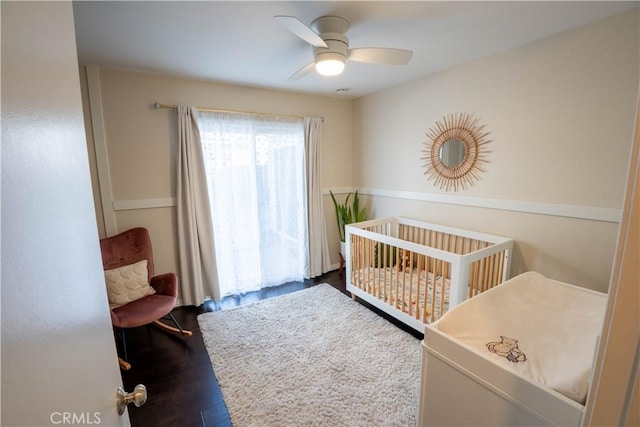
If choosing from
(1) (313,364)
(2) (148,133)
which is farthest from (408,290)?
(2) (148,133)

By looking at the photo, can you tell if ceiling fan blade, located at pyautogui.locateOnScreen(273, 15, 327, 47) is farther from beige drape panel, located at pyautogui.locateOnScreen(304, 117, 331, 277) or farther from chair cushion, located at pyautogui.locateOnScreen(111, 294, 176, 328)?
chair cushion, located at pyautogui.locateOnScreen(111, 294, 176, 328)

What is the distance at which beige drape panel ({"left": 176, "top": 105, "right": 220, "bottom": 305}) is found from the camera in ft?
9.04

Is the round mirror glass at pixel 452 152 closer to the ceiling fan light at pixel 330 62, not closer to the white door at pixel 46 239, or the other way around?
the ceiling fan light at pixel 330 62

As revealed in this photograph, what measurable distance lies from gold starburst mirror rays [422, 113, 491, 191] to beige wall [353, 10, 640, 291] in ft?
0.25

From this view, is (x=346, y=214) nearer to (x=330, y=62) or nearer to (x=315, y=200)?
(x=315, y=200)

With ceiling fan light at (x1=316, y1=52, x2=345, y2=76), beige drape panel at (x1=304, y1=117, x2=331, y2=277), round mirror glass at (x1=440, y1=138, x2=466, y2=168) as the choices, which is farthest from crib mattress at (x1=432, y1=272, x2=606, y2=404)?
beige drape panel at (x1=304, y1=117, x2=331, y2=277)

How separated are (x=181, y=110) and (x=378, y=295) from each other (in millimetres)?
2604

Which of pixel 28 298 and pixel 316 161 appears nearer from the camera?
pixel 28 298

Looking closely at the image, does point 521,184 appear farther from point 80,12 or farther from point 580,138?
point 80,12

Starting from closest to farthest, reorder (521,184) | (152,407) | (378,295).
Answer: (152,407) < (521,184) < (378,295)

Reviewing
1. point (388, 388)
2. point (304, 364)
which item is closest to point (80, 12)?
point (304, 364)

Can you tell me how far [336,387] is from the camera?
6.07 ft

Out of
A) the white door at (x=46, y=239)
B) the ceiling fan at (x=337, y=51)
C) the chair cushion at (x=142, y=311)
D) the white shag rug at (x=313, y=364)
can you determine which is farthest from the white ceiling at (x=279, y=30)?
the white shag rug at (x=313, y=364)

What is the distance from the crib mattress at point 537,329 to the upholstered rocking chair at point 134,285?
2.10 m
